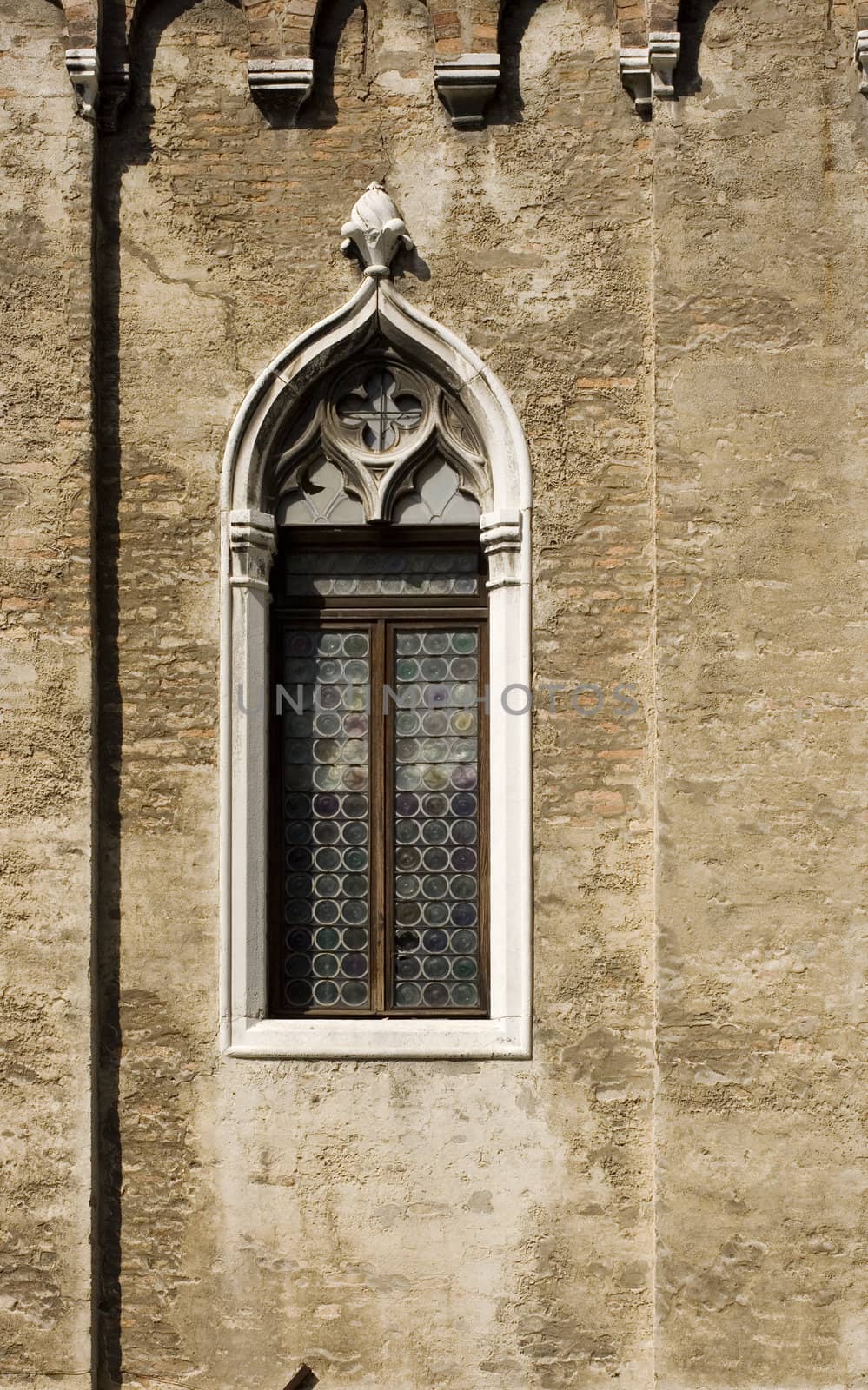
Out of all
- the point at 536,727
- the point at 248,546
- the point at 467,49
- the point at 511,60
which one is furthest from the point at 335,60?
the point at 536,727

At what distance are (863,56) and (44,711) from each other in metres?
4.21

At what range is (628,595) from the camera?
5.71m

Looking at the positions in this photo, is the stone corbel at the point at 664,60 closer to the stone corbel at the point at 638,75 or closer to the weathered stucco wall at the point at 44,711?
the stone corbel at the point at 638,75

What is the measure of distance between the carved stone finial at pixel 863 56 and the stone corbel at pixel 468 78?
1447 millimetres

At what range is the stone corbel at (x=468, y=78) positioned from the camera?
5770 mm

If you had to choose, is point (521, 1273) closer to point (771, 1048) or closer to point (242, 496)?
point (771, 1048)

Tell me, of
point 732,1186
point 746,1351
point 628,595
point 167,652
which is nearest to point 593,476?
point 628,595

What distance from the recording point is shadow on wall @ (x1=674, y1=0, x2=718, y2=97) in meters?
5.75

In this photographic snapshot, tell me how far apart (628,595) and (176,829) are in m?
2.07

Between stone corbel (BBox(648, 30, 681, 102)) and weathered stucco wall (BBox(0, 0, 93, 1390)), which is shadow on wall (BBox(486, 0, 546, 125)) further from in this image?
weathered stucco wall (BBox(0, 0, 93, 1390))

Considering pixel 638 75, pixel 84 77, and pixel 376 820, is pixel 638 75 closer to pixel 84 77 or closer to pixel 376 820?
pixel 84 77

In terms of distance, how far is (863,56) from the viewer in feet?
18.5

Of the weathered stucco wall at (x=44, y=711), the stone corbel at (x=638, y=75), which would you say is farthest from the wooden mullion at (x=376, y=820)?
the stone corbel at (x=638, y=75)

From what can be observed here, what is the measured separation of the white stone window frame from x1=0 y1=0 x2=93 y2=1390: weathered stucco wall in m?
0.58
